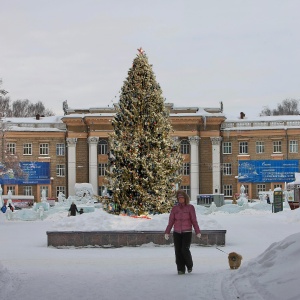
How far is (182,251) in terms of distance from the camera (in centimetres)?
1270

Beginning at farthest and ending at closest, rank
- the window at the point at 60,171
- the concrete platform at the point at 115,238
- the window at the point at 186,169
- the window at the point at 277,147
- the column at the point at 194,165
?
the window at the point at 277,147 < the window at the point at 60,171 < the window at the point at 186,169 < the column at the point at 194,165 < the concrete platform at the point at 115,238

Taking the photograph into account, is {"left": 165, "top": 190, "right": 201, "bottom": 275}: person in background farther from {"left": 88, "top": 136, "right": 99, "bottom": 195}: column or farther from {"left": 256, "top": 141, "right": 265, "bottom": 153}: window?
{"left": 256, "top": 141, "right": 265, "bottom": 153}: window

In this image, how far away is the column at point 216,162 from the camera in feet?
273

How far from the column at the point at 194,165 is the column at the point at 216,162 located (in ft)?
5.98

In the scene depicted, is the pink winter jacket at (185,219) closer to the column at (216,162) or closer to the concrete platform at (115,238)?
the concrete platform at (115,238)

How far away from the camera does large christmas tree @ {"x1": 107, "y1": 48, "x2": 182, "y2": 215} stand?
25.3 m

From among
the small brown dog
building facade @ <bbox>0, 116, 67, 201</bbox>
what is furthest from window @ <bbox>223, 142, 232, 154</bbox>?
the small brown dog

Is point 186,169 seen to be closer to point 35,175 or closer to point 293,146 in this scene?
point 293,146

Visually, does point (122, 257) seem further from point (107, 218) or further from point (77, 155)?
point (77, 155)

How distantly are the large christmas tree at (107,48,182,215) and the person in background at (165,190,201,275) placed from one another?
12.3 m

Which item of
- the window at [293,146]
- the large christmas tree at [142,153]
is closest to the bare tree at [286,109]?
the window at [293,146]

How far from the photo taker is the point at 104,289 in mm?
10844

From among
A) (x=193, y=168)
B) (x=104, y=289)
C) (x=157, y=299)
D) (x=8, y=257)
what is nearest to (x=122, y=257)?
(x=8, y=257)

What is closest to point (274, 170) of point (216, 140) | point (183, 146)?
point (216, 140)
